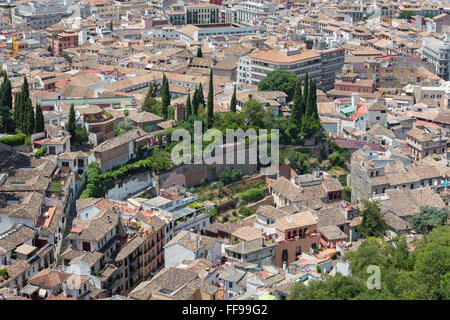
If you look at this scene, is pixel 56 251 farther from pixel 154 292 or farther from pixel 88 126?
Result: pixel 88 126

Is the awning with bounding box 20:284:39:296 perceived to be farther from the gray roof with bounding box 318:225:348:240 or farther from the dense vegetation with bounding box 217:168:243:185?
the dense vegetation with bounding box 217:168:243:185

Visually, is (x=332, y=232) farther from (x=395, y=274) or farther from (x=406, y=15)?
(x=406, y=15)

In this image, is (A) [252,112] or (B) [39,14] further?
(B) [39,14]

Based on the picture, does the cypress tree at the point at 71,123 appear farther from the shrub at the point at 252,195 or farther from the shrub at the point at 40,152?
the shrub at the point at 252,195

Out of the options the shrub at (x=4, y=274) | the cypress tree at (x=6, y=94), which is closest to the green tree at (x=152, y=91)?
the cypress tree at (x=6, y=94)

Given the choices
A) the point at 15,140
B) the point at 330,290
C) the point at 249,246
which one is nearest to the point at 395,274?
the point at 330,290

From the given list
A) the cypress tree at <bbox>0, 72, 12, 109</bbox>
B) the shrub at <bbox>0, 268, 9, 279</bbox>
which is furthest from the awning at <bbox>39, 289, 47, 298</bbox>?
the cypress tree at <bbox>0, 72, 12, 109</bbox>
